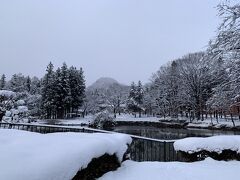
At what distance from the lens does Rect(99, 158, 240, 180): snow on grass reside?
5500 mm

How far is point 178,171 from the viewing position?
243 inches

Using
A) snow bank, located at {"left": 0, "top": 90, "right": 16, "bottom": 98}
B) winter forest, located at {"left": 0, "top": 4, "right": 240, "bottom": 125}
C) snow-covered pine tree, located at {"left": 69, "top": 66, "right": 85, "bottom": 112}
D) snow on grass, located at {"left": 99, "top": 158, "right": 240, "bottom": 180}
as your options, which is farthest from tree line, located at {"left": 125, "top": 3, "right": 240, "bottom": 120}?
snow-covered pine tree, located at {"left": 69, "top": 66, "right": 85, "bottom": 112}

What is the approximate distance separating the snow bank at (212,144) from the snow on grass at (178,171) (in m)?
0.39

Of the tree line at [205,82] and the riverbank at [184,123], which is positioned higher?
the tree line at [205,82]

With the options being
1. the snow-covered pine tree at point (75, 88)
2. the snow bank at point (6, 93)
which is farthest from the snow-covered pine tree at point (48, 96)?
Answer: the snow bank at point (6, 93)

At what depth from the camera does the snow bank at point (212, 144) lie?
7316 millimetres

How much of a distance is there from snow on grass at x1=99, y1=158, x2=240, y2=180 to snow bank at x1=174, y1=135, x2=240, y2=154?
1.28 ft

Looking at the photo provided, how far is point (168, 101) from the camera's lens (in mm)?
52656

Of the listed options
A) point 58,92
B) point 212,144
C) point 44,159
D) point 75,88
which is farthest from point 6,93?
point 75,88

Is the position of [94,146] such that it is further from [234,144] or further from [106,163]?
[234,144]

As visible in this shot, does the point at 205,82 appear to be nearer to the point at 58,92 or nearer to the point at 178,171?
the point at 58,92

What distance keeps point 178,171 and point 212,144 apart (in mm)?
1905

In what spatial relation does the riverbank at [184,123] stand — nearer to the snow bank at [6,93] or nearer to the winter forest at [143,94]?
the winter forest at [143,94]

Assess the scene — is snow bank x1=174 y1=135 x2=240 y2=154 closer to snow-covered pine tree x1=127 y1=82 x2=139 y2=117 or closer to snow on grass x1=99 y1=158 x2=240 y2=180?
snow on grass x1=99 y1=158 x2=240 y2=180
